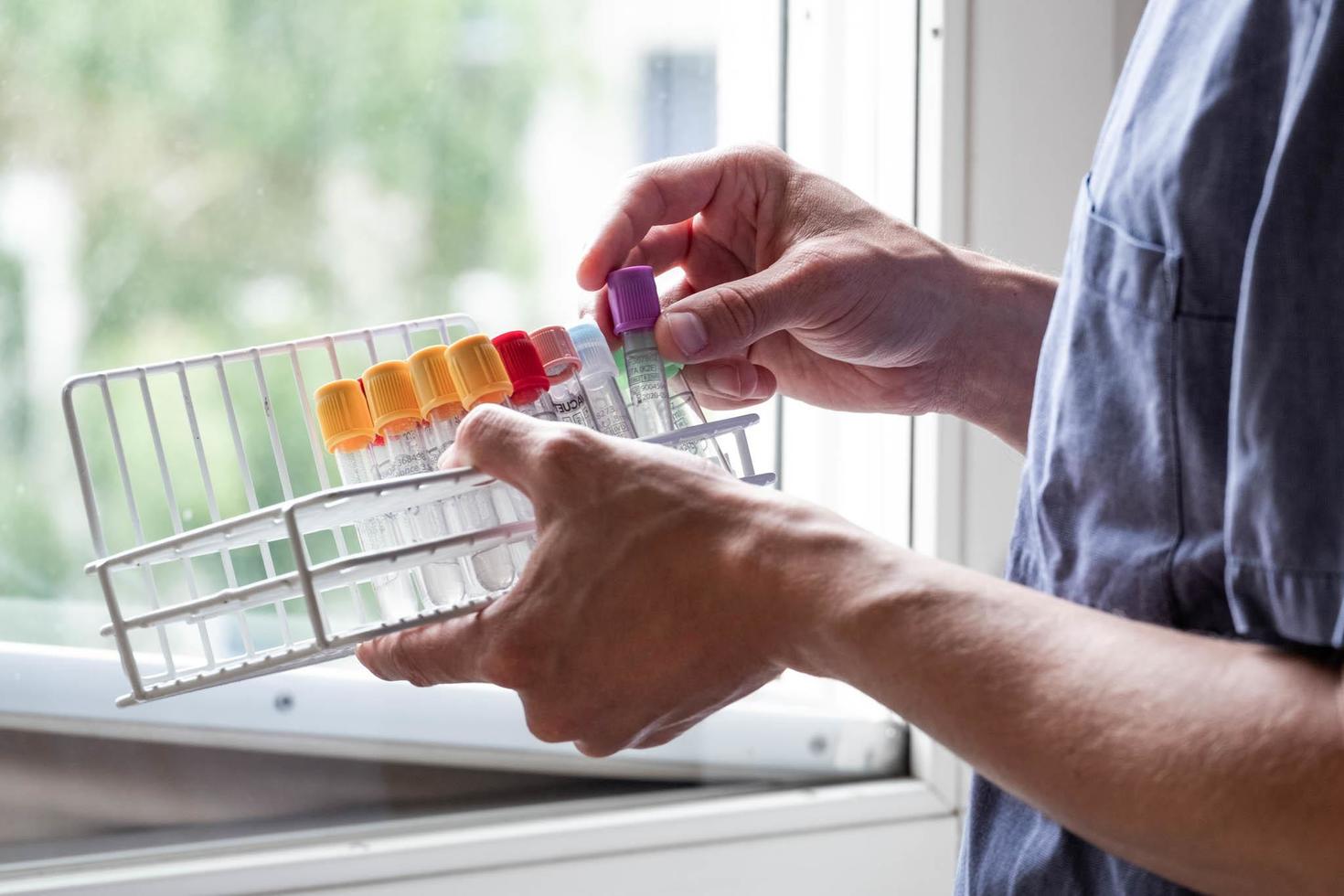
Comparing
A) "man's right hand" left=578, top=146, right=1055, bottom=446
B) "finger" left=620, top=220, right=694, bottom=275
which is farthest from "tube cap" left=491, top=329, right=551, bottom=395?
"finger" left=620, top=220, right=694, bottom=275

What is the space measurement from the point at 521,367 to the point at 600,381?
7cm

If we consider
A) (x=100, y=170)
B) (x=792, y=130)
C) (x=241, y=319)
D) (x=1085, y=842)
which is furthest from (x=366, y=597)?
(x=1085, y=842)

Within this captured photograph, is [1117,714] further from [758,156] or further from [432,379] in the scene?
[758,156]

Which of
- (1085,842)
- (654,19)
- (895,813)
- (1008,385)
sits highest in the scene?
(654,19)

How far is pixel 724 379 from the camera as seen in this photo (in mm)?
772

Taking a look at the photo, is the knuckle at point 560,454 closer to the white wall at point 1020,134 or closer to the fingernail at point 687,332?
the fingernail at point 687,332

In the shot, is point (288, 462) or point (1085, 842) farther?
point (288, 462)

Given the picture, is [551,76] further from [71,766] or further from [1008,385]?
[71,766]

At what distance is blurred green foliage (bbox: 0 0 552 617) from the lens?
0.91 m

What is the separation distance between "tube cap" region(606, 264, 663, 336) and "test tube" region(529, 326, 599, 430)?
4 centimetres

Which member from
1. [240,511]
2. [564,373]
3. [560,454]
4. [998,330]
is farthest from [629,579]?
[240,511]

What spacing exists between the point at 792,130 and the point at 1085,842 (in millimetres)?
806

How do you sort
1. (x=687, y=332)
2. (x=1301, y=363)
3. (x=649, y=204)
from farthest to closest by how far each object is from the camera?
(x=649, y=204) → (x=687, y=332) → (x=1301, y=363)

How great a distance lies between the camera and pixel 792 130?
3.81 ft
